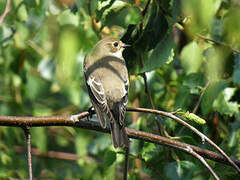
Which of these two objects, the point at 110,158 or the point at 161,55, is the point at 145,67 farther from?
the point at 110,158

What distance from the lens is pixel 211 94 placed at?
2.69 metres

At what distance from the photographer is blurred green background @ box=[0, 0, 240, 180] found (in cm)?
242

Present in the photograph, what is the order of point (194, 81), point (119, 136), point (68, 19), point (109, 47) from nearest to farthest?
point (119, 136), point (194, 81), point (68, 19), point (109, 47)

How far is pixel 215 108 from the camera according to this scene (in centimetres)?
290

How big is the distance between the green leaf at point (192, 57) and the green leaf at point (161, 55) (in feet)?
1.83

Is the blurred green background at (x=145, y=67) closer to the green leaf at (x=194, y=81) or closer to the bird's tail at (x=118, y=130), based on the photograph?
the green leaf at (x=194, y=81)

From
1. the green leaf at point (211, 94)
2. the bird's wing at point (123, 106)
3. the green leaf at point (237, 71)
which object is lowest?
the bird's wing at point (123, 106)

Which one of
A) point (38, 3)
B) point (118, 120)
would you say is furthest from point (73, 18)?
point (118, 120)

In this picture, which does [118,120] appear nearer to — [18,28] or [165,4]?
[165,4]

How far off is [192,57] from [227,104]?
1.30 ft

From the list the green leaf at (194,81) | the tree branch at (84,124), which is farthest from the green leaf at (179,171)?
the green leaf at (194,81)

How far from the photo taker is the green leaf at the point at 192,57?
3.00 m

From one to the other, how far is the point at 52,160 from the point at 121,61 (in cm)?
176

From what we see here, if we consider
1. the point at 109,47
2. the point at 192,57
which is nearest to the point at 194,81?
the point at 192,57
